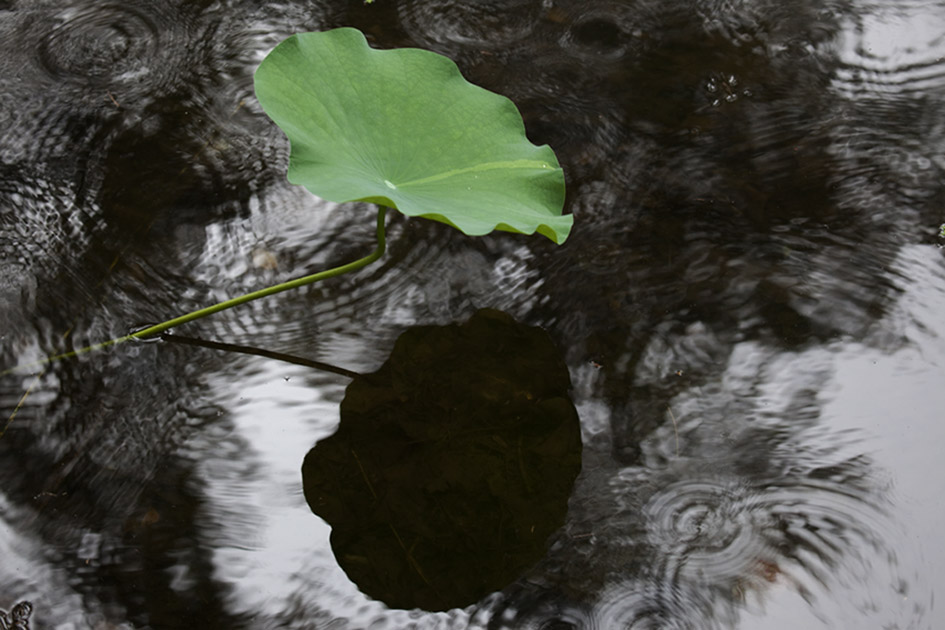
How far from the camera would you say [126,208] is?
1.65 metres

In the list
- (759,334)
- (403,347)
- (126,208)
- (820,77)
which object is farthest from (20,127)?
(820,77)

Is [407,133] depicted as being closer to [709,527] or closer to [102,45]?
[709,527]

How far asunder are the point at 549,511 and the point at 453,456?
0.17 metres

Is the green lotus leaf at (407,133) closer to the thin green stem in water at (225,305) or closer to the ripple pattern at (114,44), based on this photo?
the thin green stem in water at (225,305)

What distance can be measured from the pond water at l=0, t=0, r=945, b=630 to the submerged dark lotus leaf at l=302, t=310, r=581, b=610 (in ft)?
0.09

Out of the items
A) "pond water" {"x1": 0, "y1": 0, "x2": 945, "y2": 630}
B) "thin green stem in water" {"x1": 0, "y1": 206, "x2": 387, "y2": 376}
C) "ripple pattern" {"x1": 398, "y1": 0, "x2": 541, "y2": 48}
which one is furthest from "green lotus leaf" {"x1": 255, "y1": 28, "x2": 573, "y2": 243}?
"ripple pattern" {"x1": 398, "y1": 0, "x2": 541, "y2": 48}

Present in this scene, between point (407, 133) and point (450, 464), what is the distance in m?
0.53

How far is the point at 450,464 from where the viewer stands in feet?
4.32

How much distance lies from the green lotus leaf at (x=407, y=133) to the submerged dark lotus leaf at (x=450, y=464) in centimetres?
24

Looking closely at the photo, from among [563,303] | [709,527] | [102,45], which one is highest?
[102,45]

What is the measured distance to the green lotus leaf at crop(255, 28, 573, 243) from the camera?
1301mm

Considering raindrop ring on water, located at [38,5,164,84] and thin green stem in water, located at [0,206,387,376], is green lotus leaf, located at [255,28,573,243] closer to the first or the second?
thin green stem in water, located at [0,206,387,376]

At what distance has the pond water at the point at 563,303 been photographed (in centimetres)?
122

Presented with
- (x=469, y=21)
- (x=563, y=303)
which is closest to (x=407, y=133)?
Result: (x=563, y=303)
